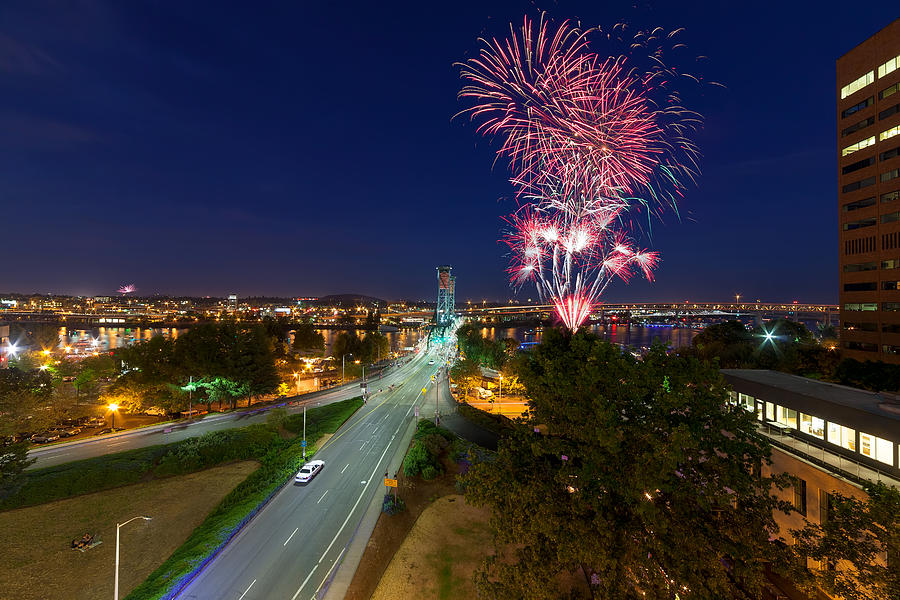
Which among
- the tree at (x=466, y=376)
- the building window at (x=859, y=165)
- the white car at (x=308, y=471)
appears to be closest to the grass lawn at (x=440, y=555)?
the white car at (x=308, y=471)

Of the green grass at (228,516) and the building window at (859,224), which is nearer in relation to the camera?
the green grass at (228,516)

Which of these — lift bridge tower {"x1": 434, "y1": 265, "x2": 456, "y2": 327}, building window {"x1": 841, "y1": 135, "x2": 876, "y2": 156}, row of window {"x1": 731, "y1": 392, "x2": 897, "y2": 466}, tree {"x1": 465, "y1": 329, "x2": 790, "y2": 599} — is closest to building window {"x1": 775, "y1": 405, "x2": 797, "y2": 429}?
row of window {"x1": 731, "y1": 392, "x2": 897, "y2": 466}

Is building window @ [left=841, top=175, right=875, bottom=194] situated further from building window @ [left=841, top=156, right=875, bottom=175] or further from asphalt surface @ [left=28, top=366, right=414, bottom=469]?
asphalt surface @ [left=28, top=366, right=414, bottom=469]

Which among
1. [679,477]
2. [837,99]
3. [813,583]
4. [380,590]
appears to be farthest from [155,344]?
[837,99]

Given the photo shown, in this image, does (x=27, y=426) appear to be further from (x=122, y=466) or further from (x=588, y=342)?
(x=588, y=342)

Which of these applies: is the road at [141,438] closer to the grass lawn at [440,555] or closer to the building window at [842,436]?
the grass lawn at [440,555]
